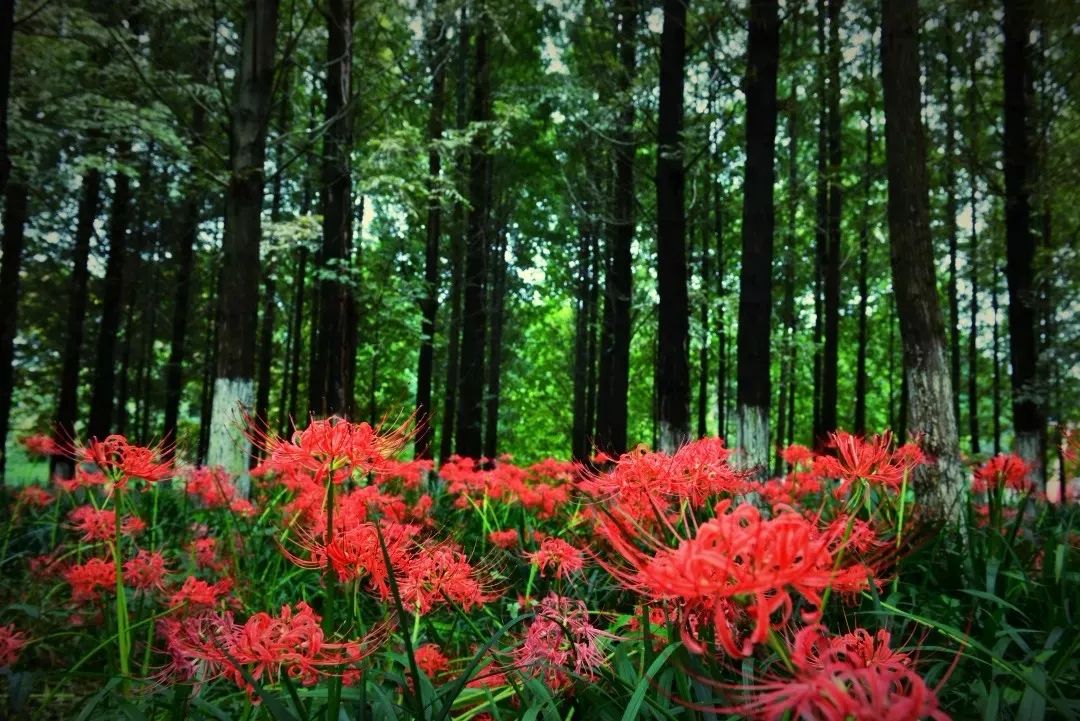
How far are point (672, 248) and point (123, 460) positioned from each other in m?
8.60

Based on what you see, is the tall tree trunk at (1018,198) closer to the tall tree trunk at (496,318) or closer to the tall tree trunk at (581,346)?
the tall tree trunk at (581,346)

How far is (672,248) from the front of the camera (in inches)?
Result: 380

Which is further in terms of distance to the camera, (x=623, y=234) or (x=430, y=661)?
(x=623, y=234)

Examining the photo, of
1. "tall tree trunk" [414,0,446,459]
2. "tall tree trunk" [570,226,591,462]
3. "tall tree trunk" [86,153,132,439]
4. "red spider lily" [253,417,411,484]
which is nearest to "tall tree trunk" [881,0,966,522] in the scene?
"red spider lily" [253,417,411,484]

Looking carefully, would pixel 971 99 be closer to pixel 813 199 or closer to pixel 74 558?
pixel 813 199

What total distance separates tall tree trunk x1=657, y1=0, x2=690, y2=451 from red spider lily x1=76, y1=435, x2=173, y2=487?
7157mm

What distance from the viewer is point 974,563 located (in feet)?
12.2

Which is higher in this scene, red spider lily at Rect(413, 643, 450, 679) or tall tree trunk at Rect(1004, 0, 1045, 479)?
tall tree trunk at Rect(1004, 0, 1045, 479)

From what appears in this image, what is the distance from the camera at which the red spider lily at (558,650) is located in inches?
85.5

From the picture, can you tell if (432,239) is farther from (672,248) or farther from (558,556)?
(558,556)

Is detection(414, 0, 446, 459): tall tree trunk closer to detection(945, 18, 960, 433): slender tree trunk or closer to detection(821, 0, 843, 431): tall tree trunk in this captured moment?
detection(821, 0, 843, 431): tall tree trunk

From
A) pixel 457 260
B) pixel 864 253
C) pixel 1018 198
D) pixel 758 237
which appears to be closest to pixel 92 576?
pixel 758 237

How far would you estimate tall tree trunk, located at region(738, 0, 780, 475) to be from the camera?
7332 mm

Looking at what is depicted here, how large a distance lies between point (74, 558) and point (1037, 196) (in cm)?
1297
